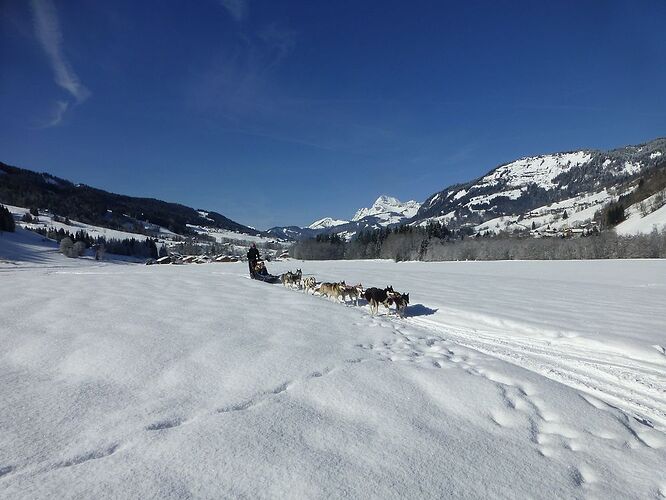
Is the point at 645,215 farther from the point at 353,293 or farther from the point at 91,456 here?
the point at 91,456

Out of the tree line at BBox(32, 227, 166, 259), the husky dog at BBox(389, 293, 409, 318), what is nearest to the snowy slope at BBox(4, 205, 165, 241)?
the tree line at BBox(32, 227, 166, 259)

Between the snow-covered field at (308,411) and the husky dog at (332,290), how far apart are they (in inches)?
253

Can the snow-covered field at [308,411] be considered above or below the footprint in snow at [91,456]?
above

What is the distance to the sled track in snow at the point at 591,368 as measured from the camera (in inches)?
211

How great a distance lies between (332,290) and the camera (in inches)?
612

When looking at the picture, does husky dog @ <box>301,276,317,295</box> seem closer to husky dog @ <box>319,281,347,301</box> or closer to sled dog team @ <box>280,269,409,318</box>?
sled dog team @ <box>280,269,409,318</box>

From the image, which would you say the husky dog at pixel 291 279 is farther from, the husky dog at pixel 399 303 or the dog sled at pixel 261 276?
the husky dog at pixel 399 303

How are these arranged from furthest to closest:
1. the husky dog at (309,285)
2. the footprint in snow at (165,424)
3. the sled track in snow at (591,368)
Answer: the husky dog at (309,285) → the sled track in snow at (591,368) → the footprint in snow at (165,424)

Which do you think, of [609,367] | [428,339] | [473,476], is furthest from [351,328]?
[473,476]

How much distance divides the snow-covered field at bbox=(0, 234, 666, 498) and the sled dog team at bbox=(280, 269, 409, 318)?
3711mm

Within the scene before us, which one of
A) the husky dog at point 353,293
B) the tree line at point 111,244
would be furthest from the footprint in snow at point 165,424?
the tree line at point 111,244

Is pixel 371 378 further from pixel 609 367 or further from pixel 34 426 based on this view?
pixel 609 367

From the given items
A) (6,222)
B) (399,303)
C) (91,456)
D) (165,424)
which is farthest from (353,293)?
(6,222)

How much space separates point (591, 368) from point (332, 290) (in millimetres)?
9935
